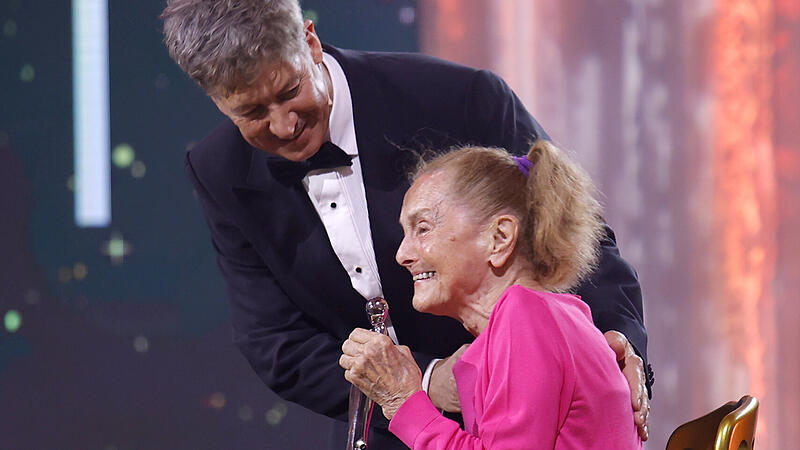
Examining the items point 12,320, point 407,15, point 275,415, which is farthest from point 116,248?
point 407,15

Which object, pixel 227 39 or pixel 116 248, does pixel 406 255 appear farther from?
pixel 116 248

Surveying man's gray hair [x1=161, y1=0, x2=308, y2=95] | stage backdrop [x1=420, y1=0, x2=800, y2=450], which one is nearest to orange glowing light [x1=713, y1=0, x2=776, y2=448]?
stage backdrop [x1=420, y1=0, x2=800, y2=450]

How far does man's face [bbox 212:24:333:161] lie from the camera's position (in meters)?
1.53

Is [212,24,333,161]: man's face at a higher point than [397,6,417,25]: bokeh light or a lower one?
lower

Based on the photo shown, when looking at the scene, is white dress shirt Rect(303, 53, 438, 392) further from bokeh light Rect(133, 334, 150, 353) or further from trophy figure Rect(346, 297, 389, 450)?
bokeh light Rect(133, 334, 150, 353)

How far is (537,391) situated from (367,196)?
0.66 metres

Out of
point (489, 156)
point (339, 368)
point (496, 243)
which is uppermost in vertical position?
point (489, 156)

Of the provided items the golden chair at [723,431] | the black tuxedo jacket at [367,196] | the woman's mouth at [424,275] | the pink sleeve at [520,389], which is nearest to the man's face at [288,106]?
the black tuxedo jacket at [367,196]

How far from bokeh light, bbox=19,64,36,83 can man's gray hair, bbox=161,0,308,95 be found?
152cm

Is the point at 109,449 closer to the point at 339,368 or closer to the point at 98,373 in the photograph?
the point at 98,373

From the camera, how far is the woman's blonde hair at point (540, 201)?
4.64 ft

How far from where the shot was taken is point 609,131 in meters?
3.02

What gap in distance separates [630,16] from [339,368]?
6.07 ft

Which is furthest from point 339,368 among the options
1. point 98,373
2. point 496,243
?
point 98,373
